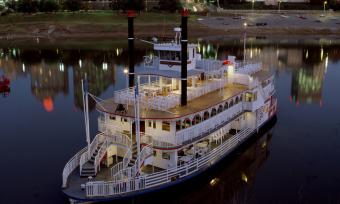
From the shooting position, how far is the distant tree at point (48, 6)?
14100 cm

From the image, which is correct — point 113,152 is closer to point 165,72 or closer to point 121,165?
point 121,165

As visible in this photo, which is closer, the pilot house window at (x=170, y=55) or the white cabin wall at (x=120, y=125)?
the white cabin wall at (x=120, y=125)

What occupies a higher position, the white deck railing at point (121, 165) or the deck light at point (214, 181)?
the white deck railing at point (121, 165)

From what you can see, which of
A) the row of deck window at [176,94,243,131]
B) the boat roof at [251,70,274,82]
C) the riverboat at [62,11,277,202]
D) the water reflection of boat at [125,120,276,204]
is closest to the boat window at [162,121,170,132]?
the riverboat at [62,11,277,202]

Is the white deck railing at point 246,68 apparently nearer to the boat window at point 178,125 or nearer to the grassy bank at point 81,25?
the boat window at point 178,125

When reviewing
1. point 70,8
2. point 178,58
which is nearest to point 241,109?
point 178,58

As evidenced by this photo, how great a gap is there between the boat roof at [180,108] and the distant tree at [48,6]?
124 m

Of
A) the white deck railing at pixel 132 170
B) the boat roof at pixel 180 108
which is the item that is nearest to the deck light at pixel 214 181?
the boat roof at pixel 180 108

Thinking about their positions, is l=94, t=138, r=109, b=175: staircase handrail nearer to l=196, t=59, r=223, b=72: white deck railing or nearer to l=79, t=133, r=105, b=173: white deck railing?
l=79, t=133, r=105, b=173: white deck railing

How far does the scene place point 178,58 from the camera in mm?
31312

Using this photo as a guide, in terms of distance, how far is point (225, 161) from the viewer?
100 feet

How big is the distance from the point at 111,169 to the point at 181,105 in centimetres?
744

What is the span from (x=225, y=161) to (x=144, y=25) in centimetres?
10661

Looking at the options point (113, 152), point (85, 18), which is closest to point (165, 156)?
point (113, 152)
